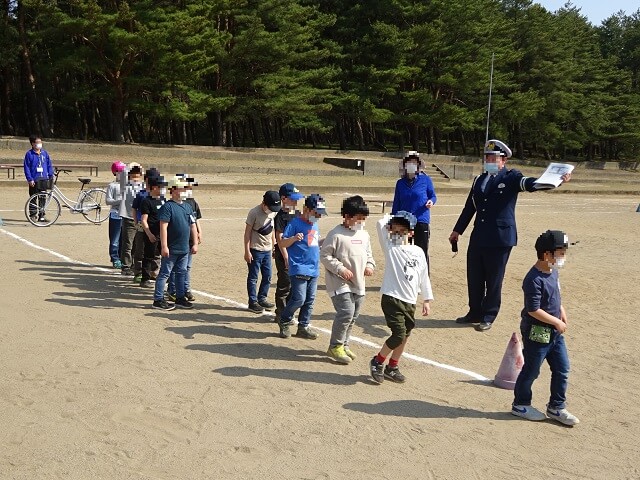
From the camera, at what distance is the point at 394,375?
20.6 feet

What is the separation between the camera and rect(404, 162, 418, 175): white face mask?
31.0ft

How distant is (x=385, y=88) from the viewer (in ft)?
150

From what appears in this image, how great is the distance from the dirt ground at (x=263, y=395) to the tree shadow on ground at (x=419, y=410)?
0.8 inches

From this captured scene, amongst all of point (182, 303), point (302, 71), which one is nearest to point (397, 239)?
point (182, 303)

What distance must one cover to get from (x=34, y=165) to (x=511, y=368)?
12262 millimetres

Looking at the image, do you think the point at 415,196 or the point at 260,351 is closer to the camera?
the point at 260,351

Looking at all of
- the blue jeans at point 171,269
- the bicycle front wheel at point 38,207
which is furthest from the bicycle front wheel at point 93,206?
the blue jeans at point 171,269

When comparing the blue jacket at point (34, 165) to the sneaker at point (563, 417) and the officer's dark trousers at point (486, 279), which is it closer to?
the officer's dark trousers at point (486, 279)

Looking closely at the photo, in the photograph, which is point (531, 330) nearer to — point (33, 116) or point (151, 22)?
point (151, 22)

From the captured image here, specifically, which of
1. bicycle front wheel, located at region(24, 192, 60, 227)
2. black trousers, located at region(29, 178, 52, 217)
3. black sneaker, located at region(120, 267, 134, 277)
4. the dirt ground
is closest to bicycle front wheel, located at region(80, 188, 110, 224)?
bicycle front wheel, located at region(24, 192, 60, 227)

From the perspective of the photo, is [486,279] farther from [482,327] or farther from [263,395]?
[263,395]

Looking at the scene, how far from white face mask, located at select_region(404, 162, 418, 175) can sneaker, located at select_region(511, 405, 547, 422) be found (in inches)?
174

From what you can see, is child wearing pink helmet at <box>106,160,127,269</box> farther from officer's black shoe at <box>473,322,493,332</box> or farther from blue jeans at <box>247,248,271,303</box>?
officer's black shoe at <box>473,322,493,332</box>

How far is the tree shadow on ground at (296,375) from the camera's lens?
627 cm
